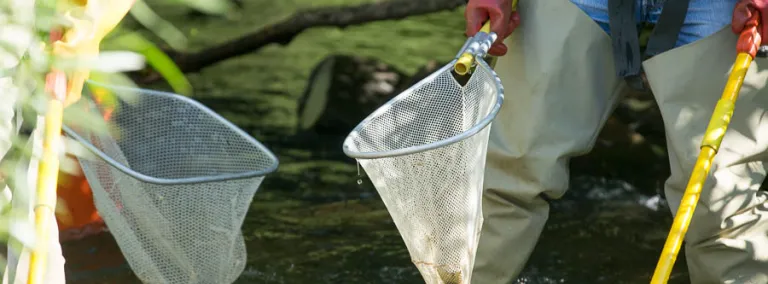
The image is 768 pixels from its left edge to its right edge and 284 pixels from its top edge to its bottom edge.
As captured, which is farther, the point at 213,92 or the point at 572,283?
the point at 213,92

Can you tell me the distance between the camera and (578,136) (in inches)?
108

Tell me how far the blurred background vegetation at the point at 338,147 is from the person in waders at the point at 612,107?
34.1 inches

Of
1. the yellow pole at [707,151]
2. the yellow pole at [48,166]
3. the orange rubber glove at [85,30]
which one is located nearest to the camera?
the orange rubber glove at [85,30]

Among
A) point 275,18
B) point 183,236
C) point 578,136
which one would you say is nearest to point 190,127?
point 183,236

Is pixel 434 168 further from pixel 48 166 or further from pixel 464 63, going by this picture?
pixel 48 166

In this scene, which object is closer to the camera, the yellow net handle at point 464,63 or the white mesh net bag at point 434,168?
the white mesh net bag at point 434,168

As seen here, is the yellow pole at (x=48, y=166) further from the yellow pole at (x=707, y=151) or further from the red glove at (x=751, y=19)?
the red glove at (x=751, y=19)

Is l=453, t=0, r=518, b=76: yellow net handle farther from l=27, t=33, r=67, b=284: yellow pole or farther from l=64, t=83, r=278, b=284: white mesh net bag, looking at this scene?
l=27, t=33, r=67, b=284: yellow pole

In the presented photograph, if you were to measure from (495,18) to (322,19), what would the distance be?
2581mm

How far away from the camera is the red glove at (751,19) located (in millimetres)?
2396

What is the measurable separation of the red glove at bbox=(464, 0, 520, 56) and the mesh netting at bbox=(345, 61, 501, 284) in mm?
180

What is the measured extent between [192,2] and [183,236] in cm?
192

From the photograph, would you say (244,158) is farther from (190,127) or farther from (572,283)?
(572,283)

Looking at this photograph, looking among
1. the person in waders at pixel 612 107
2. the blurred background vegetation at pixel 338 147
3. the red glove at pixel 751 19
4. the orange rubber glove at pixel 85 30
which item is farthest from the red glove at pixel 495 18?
the orange rubber glove at pixel 85 30
